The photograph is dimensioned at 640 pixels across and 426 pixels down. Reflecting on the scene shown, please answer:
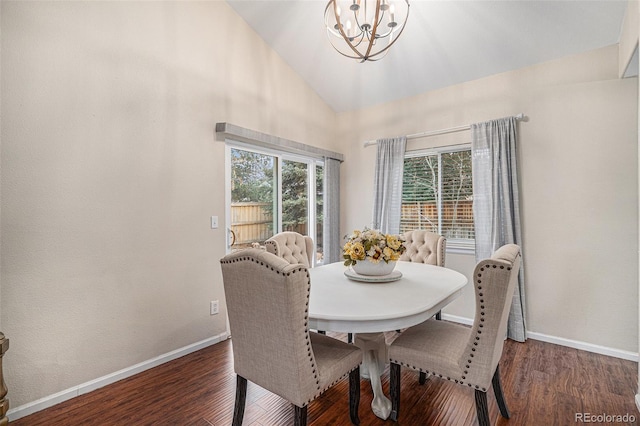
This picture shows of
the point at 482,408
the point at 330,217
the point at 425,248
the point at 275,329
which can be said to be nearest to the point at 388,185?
the point at 330,217

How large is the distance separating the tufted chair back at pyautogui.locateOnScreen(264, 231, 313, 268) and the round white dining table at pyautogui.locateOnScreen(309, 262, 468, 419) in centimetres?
35

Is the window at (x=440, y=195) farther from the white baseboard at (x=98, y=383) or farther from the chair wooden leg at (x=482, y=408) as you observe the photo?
the white baseboard at (x=98, y=383)

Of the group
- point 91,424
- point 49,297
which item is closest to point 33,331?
point 49,297

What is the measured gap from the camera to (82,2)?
210cm

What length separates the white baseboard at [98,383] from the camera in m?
1.88

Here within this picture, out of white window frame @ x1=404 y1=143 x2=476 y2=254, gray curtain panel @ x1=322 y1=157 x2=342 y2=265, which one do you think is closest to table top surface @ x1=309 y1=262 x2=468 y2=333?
white window frame @ x1=404 y1=143 x2=476 y2=254

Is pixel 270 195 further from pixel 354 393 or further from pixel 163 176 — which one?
→ pixel 354 393

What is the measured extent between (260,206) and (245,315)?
2.06 m

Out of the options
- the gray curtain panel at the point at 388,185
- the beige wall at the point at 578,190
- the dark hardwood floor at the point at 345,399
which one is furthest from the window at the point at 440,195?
the dark hardwood floor at the point at 345,399

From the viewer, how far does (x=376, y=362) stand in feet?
6.39

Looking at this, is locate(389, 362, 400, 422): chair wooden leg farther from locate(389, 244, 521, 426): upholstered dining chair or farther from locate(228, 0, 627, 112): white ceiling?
locate(228, 0, 627, 112): white ceiling

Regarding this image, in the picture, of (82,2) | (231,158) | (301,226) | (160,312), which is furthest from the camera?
(301,226)

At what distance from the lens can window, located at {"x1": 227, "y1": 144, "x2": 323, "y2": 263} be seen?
3215 millimetres

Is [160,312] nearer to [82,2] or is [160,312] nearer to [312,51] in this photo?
[82,2]
